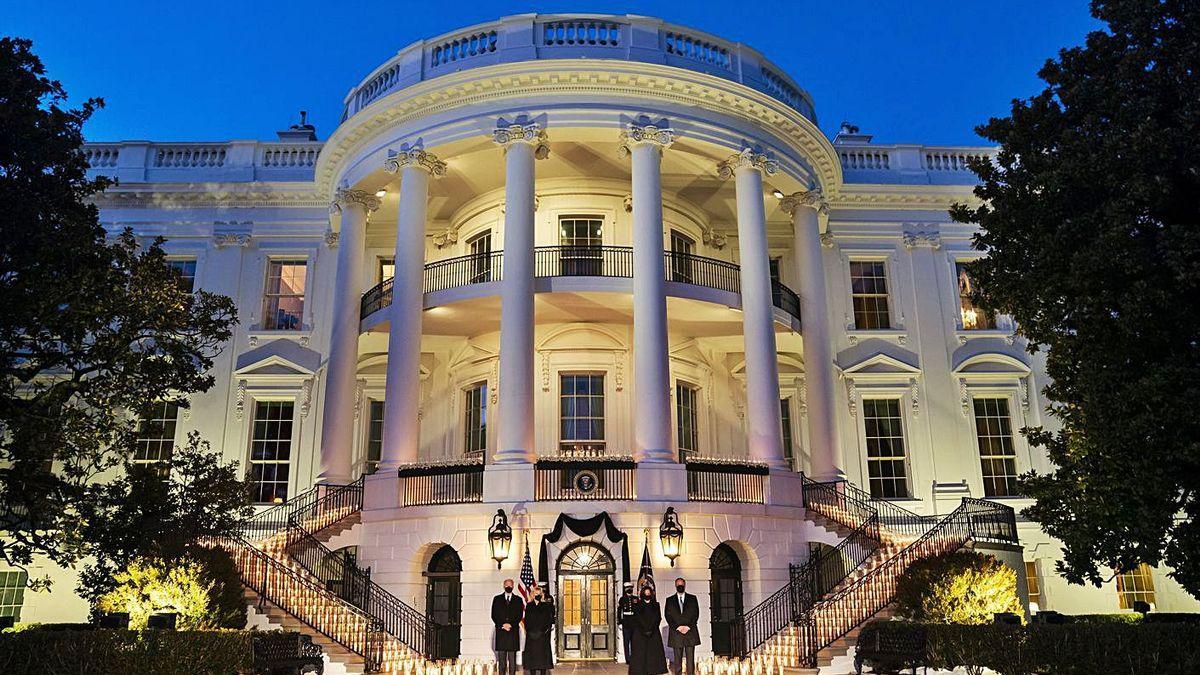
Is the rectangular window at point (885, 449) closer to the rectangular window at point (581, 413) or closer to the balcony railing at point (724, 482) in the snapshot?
the balcony railing at point (724, 482)

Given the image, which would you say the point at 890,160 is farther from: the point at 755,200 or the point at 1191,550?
the point at 1191,550

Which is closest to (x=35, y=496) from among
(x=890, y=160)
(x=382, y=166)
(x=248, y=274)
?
(x=382, y=166)

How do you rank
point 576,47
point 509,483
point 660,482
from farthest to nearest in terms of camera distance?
point 576,47
point 660,482
point 509,483

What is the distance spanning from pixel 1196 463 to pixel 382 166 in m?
17.3

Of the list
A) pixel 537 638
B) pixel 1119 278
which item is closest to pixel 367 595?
pixel 537 638

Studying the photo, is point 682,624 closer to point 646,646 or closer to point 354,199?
point 646,646

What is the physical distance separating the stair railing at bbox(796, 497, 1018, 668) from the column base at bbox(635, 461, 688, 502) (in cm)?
324

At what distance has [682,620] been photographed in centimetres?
1427

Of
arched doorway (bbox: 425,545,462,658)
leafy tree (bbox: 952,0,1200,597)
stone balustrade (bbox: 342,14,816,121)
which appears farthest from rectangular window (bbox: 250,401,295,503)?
leafy tree (bbox: 952,0,1200,597)

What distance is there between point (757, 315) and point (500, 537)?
7.62 metres

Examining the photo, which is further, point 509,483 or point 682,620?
point 509,483

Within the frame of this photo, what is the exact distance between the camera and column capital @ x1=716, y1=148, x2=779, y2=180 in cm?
2086

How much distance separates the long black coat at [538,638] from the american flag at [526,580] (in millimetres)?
1083


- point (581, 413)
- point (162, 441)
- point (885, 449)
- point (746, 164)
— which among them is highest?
point (746, 164)
